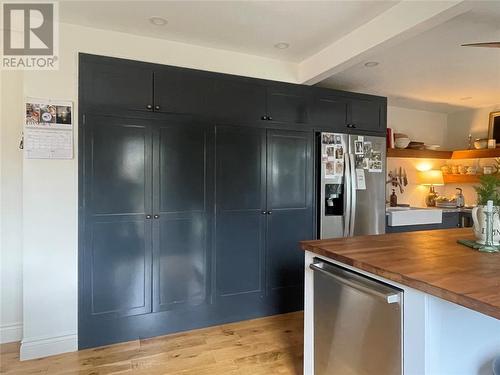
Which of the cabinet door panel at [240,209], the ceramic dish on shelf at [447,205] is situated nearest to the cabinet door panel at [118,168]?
the cabinet door panel at [240,209]

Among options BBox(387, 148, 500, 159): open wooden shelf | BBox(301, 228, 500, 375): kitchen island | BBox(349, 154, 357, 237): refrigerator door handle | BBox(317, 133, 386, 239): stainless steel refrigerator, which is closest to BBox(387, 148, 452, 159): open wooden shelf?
BBox(387, 148, 500, 159): open wooden shelf

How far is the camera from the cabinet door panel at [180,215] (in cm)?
248

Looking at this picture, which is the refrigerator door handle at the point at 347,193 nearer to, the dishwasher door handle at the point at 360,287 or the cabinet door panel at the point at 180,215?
the cabinet door panel at the point at 180,215

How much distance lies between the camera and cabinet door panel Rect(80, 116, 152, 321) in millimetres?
2293

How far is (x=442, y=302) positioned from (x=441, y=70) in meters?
2.91

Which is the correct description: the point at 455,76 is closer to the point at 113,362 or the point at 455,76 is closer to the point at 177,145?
the point at 177,145

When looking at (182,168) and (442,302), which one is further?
(182,168)

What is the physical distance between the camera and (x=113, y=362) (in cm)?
214

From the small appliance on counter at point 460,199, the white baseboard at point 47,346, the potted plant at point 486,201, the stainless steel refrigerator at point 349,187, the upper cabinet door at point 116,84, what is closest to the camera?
the potted plant at point 486,201

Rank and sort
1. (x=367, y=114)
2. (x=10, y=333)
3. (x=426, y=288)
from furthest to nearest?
1. (x=367, y=114)
2. (x=10, y=333)
3. (x=426, y=288)

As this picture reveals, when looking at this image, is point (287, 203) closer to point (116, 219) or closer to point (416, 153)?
point (116, 219)

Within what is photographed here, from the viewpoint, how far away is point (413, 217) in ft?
12.0

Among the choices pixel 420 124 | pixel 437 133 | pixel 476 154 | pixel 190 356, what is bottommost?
pixel 190 356

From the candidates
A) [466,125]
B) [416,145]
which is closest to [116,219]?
[416,145]
